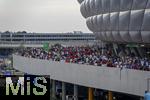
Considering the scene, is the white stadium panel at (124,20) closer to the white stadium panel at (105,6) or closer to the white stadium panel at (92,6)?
the white stadium panel at (105,6)

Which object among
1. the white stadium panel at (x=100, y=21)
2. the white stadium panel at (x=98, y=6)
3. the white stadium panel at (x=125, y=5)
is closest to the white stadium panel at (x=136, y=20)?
the white stadium panel at (x=125, y=5)

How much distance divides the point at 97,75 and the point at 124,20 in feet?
21.8

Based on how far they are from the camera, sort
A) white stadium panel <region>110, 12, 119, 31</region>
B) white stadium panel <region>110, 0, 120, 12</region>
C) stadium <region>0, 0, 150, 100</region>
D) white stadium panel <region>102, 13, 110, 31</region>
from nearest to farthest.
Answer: stadium <region>0, 0, 150, 100</region> → white stadium panel <region>110, 0, 120, 12</region> → white stadium panel <region>110, 12, 119, 31</region> → white stadium panel <region>102, 13, 110, 31</region>

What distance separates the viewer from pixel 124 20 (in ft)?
129

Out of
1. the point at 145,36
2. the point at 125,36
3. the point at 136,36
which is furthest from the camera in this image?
the point at 125,36

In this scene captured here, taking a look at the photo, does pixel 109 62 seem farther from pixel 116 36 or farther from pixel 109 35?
pixel 109 35

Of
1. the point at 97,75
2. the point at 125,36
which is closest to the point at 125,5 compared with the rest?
the point at 125,36

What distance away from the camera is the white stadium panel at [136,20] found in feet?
121

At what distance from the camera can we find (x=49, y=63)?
140ft

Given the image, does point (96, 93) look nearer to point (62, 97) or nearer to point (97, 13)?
point (62, 97)

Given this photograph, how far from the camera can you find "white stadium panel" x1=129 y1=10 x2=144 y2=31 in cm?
3691

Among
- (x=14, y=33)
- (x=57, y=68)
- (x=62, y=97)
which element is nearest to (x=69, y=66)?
(x=57, y=68)

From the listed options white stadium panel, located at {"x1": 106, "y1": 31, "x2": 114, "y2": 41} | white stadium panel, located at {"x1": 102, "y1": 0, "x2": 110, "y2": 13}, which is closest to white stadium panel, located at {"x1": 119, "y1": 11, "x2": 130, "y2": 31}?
white stadium panel, located at {"x1": 102, "y1": 0, "x2": 110, "y2": 13}

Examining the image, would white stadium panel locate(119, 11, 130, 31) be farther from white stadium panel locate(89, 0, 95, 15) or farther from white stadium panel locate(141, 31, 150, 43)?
white stadium panel locate(89, 0, 95, 15)
